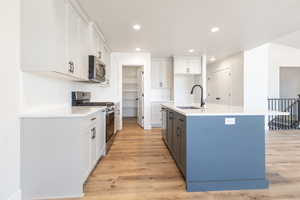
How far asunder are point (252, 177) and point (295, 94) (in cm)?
917

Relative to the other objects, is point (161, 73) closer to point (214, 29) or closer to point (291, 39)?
point (214, 29)

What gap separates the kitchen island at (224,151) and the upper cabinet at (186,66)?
4.32 m

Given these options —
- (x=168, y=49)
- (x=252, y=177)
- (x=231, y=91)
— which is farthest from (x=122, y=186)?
(x=231, y=91)

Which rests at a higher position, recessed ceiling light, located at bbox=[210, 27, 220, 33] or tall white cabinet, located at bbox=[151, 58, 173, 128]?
recessed ceiling light, located at bbox=[210, 27, 220, 33]

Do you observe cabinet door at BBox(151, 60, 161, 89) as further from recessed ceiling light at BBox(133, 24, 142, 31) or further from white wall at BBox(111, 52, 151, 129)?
recessed ceiling light at BBox(133, 24, 142, 31)

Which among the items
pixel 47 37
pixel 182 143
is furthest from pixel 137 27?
pixel 182 143

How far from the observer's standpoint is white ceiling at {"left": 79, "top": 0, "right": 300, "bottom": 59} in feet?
9.07

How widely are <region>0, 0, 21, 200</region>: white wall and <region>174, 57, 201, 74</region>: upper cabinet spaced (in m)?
4.99

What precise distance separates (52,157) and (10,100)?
71 centimetres

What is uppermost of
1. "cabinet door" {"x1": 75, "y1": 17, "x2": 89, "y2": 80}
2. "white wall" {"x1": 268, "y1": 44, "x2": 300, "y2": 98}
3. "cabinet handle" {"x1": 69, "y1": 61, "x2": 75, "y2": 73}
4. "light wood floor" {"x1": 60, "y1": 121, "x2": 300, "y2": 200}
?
"white wall" {"x1": 268, "y1": 44, "x2": 300, "y2": 98}

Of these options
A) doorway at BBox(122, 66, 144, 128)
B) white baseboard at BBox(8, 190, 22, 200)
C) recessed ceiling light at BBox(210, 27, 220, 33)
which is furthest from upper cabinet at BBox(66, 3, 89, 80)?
doorway at BBox(122, 66, 144, 128)

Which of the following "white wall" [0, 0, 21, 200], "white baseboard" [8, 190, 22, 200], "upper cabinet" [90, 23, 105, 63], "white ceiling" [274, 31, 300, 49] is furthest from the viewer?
"white ceiling" [274, 31, 300, 49]

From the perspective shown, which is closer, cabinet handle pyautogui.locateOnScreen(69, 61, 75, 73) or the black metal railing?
cabinet handle pyautogui.locateOnScreen(69, 61, 75, 73)

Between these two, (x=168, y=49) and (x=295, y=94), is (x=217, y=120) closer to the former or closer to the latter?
(x=168, y=49)
